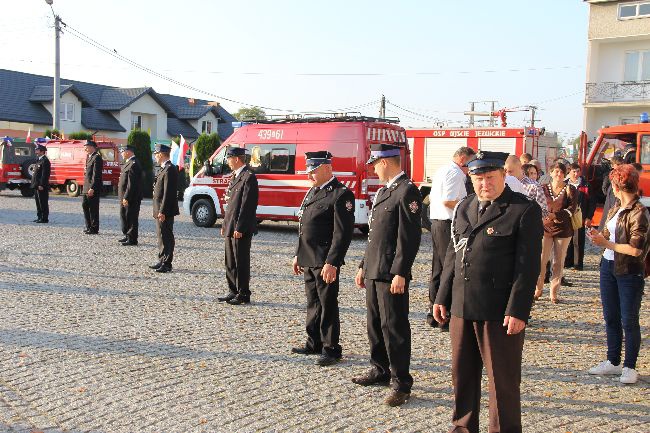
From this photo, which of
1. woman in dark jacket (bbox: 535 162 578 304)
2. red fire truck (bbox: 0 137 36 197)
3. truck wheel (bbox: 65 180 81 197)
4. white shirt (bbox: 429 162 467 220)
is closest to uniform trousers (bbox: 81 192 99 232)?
woman in dark jacket (bbox: 535 162 578 304)

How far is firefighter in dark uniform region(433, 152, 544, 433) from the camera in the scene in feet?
12.8

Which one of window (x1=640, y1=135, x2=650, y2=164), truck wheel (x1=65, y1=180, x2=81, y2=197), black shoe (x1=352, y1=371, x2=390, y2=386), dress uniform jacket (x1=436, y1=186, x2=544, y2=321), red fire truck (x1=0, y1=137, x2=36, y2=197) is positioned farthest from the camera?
truck wheel (x1=65, y1=180, x2=81, y2=197)

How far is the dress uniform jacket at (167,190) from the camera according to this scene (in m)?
11.0

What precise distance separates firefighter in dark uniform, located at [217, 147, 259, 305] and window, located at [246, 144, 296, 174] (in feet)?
24.9

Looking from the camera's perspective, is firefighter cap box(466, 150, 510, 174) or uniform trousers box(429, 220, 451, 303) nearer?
firefighter cap box(466, 150, 510, 174)

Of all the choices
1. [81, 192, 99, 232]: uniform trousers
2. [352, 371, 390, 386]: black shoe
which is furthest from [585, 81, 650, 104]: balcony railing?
[352, 371, 390, 386]: black shoe

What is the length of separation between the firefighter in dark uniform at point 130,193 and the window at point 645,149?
10317 millimetres

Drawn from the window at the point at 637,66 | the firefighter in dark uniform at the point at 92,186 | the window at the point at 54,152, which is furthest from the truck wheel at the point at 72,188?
the window at the point at 637,66

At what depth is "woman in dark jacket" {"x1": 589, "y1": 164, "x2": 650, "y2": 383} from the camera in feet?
18.4

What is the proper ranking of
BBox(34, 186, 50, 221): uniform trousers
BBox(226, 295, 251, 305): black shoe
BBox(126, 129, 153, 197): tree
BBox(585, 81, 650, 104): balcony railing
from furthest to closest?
BBox(126, 129, 153, 197): tree
BBox(585, 81, 650, 104): balcony railing
BBox(34, 186, 50, 221): uniform trousers
BBox(226, 295, 251, 305): black shoe

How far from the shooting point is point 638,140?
14.2m

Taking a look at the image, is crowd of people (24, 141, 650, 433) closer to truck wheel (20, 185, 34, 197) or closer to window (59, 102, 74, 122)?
truck wheel (20, 185, 34, 197)

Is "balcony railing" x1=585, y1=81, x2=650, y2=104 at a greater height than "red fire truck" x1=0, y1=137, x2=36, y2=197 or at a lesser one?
greater

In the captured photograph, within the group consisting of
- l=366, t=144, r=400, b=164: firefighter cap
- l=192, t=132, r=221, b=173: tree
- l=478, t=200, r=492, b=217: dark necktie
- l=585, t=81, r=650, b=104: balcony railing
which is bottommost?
l=478, t=200, r=492, b=217: dark necktie
